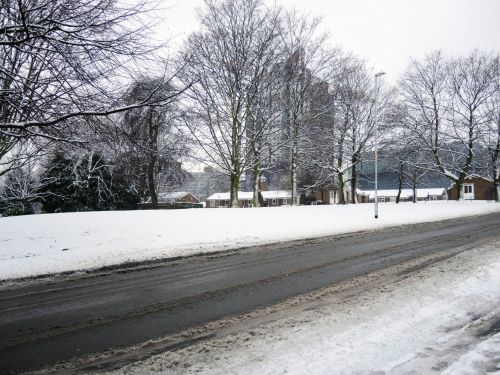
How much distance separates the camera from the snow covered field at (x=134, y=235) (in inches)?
374

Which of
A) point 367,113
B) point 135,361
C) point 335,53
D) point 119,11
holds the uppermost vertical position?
point 335,53

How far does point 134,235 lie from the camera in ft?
42.7

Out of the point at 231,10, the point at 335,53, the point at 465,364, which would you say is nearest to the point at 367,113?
the point at 335,53

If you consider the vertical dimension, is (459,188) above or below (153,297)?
above

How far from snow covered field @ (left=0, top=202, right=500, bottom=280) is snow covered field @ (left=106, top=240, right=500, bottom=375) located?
18.8ft

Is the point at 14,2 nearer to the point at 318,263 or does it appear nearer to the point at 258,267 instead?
the point at 258,267

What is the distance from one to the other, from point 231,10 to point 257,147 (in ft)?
27.8

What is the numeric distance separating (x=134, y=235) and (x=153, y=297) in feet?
23.9

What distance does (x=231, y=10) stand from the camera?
22.2m

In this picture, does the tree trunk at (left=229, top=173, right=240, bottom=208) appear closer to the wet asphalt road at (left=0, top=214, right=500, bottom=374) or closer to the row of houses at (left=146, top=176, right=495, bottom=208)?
the wet asphalt road at (left=0, top=214, right=500, bottom=374)

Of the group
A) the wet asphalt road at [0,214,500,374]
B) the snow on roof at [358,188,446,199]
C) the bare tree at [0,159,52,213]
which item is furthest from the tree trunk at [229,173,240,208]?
the snow on roof at [358,188,446,199]

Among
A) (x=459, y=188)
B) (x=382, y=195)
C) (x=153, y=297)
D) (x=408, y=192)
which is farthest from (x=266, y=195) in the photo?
(x=153, y=297)

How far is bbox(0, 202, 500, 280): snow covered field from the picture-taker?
949cm

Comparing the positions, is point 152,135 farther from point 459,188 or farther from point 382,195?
point 382,195
